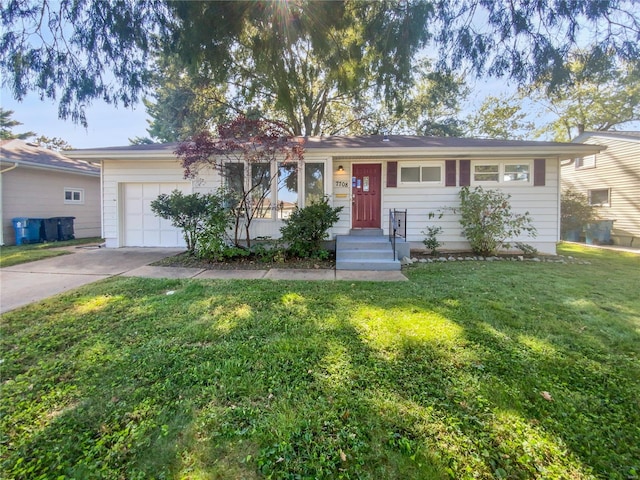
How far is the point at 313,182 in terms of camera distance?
8164mm

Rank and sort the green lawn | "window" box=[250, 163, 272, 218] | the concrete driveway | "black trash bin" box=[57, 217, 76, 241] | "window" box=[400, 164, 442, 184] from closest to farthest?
the green lawn
the concrete driveway
"window" box=[250, 163, 272, 218]
"window" box=[400, 164, 442, 184]
"black trash bin" box=[57, 217, 76, 241]

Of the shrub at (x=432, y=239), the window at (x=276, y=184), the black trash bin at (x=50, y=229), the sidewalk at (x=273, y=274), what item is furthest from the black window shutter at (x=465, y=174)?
the black trash bin at (x=50, y=229)

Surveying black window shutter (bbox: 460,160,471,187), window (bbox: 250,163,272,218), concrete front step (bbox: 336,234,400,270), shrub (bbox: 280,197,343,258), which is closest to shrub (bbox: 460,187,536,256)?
black window shutter (bbox: 460,160,471,187)

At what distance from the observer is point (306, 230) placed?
6.96 metres

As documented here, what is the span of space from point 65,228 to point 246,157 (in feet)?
28.4

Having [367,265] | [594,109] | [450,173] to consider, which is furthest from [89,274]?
[594,109]

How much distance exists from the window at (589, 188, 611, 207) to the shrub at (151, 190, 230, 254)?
1518cm

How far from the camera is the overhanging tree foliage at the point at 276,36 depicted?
4.56m

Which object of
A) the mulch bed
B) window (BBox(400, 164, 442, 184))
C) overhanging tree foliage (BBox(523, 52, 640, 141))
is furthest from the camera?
overhanging tree foliage (BBox(523, 52, 640, 141))

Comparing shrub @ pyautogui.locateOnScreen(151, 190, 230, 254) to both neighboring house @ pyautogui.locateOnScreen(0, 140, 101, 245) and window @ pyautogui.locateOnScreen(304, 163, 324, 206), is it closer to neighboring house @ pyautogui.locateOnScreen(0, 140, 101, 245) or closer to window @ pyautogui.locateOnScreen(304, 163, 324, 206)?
window @ pyautogui.locateOnScreen(304, 163, 324, 206)

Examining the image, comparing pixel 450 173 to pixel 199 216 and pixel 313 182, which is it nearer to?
pixel 313 182

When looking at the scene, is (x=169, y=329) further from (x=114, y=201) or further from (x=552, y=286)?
(x=114, y=201)

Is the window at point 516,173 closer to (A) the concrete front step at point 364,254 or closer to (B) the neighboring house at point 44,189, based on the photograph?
(A) the concrete front step at point 364,254

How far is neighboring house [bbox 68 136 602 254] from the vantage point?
8039 mm
